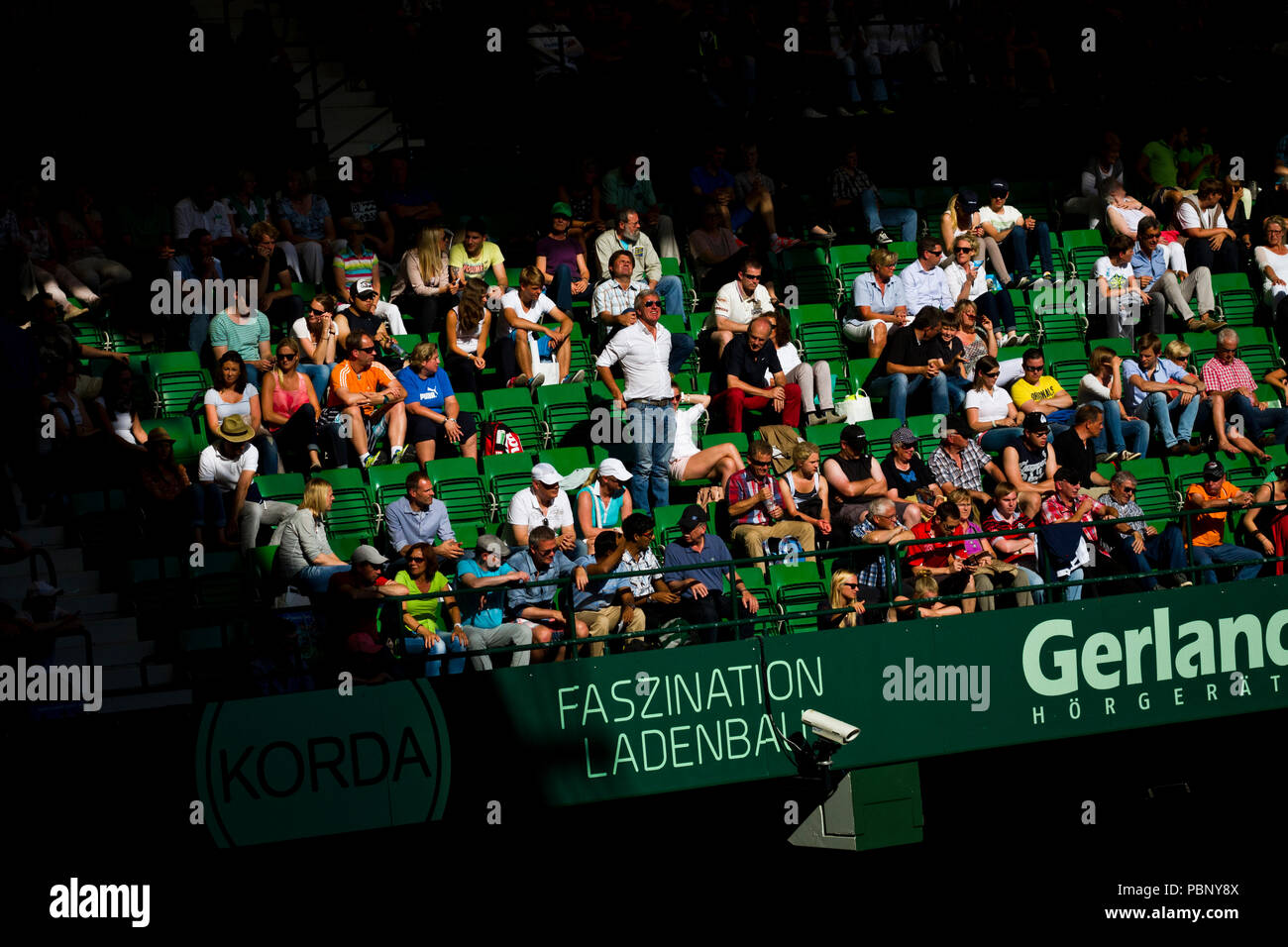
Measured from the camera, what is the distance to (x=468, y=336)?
49.6ft

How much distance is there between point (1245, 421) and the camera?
16.1m

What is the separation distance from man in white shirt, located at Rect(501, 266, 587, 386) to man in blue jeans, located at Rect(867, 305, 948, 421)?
274cm

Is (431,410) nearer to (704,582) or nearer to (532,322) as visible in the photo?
(532,322)

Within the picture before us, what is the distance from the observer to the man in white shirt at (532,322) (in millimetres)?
15133

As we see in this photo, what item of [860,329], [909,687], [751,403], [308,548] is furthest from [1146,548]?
[308,548]

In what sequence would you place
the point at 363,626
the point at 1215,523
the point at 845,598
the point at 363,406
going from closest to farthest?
the point at 363,626 → the point at 845,598 → the point at 363,406 → the point at 1215,523

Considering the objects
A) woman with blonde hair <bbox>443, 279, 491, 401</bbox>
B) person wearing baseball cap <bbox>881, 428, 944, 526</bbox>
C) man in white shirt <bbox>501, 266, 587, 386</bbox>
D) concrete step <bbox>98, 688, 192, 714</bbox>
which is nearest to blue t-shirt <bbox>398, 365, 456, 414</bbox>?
woman with blonde hair <bbox>443, 279, 491, 401</bbox>

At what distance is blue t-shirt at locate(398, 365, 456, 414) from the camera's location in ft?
46.6

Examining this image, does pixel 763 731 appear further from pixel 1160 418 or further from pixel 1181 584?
pixel 1160 418

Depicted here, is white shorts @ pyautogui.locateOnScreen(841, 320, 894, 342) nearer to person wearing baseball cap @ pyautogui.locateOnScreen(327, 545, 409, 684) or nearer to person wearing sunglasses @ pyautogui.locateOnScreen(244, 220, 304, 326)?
person wearing sunglasses @ pyautogui.locateOnScreen(244, 220, 304, 326)

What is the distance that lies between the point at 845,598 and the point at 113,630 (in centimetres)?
522

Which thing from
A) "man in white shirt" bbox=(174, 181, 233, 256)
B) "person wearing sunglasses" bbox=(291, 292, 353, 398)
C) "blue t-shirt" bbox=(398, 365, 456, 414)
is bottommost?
"blue t-shirt" bbox=(398, 365, 456, 414)
